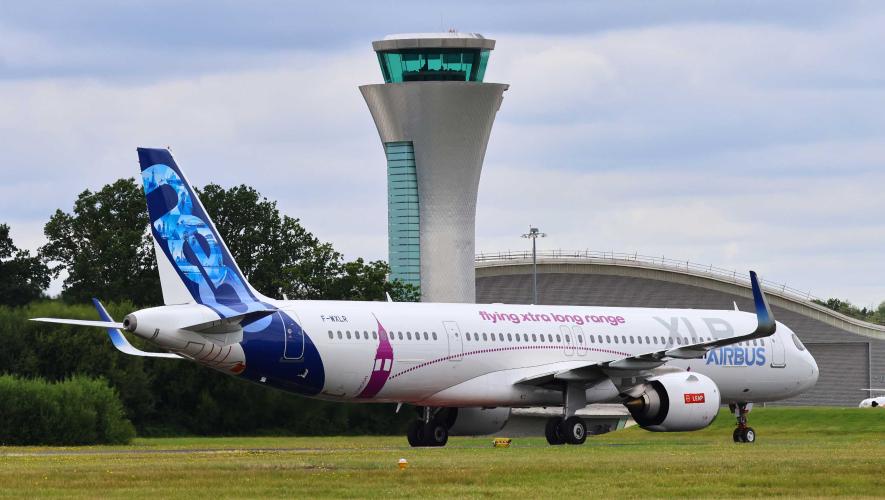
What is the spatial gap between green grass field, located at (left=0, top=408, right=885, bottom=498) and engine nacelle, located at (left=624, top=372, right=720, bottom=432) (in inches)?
190

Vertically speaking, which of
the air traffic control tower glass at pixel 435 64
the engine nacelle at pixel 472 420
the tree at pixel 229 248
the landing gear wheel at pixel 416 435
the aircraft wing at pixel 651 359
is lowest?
the landing gear wheel at pixel 416 435

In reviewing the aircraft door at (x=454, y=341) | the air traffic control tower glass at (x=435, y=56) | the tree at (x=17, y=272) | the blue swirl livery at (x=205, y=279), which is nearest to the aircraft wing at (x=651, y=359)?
the aircraft door at (x=454, y=341)

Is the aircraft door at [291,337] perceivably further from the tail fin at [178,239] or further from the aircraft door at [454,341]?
the aircraft door at [454,341]

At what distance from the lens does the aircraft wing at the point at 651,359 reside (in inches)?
1590

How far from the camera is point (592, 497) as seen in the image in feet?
75.5

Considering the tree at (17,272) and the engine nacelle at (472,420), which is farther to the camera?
the tree at (17,272)

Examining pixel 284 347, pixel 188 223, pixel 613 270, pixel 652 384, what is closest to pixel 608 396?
pixel 652 384

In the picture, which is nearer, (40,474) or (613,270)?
(40,474)

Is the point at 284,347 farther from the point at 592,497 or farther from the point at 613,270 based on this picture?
the point at 613,270

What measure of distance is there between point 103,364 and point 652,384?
22.9 meters

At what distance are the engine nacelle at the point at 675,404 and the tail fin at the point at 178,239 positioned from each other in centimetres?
1110

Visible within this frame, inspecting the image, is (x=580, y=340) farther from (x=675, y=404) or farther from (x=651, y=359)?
→ (x=675, y=404)

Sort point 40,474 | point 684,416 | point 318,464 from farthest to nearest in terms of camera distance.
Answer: point 684,416
point 318,464
point 40,474

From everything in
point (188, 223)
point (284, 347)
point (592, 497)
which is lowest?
point (592, 497)
